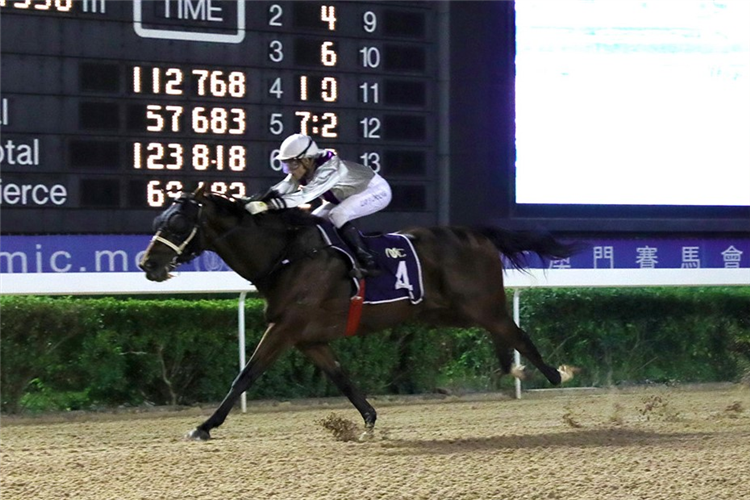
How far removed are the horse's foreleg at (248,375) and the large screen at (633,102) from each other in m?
3.57

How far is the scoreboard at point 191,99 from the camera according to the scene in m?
6.21

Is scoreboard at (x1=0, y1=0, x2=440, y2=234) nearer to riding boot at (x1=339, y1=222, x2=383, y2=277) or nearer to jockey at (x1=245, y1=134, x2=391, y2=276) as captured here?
jockey at (x1=245, y1=134, x2=391, y2=276)

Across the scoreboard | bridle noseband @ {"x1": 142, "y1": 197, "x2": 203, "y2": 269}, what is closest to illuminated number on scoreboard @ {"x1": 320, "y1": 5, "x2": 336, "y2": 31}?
the scoreboard

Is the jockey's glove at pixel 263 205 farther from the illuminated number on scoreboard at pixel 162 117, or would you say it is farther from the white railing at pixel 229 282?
the illuminated number on scoreboard at pixel 162 117

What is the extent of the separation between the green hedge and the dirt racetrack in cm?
26

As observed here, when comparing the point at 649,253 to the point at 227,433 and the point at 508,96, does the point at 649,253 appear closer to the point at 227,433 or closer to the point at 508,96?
the point at 508,96

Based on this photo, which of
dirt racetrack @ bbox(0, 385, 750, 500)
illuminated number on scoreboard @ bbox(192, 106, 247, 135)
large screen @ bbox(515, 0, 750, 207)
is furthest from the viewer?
large screen @ bbox(515, 0, 750, 207)

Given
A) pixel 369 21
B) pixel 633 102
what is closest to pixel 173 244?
pixel 369 21

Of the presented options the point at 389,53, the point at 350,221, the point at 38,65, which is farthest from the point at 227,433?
the point at 389,53

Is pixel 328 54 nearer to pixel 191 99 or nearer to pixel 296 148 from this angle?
pixel 191 99

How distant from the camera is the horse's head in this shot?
464cm

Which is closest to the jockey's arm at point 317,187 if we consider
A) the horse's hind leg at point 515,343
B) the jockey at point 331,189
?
the jockey at point 331,189

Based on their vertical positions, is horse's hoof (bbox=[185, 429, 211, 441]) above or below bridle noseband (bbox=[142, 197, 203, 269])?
below

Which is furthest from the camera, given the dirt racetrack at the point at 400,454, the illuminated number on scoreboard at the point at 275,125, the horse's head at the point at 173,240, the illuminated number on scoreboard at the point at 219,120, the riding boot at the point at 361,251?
the illuminated number on scoreboard at the point at 275,125
